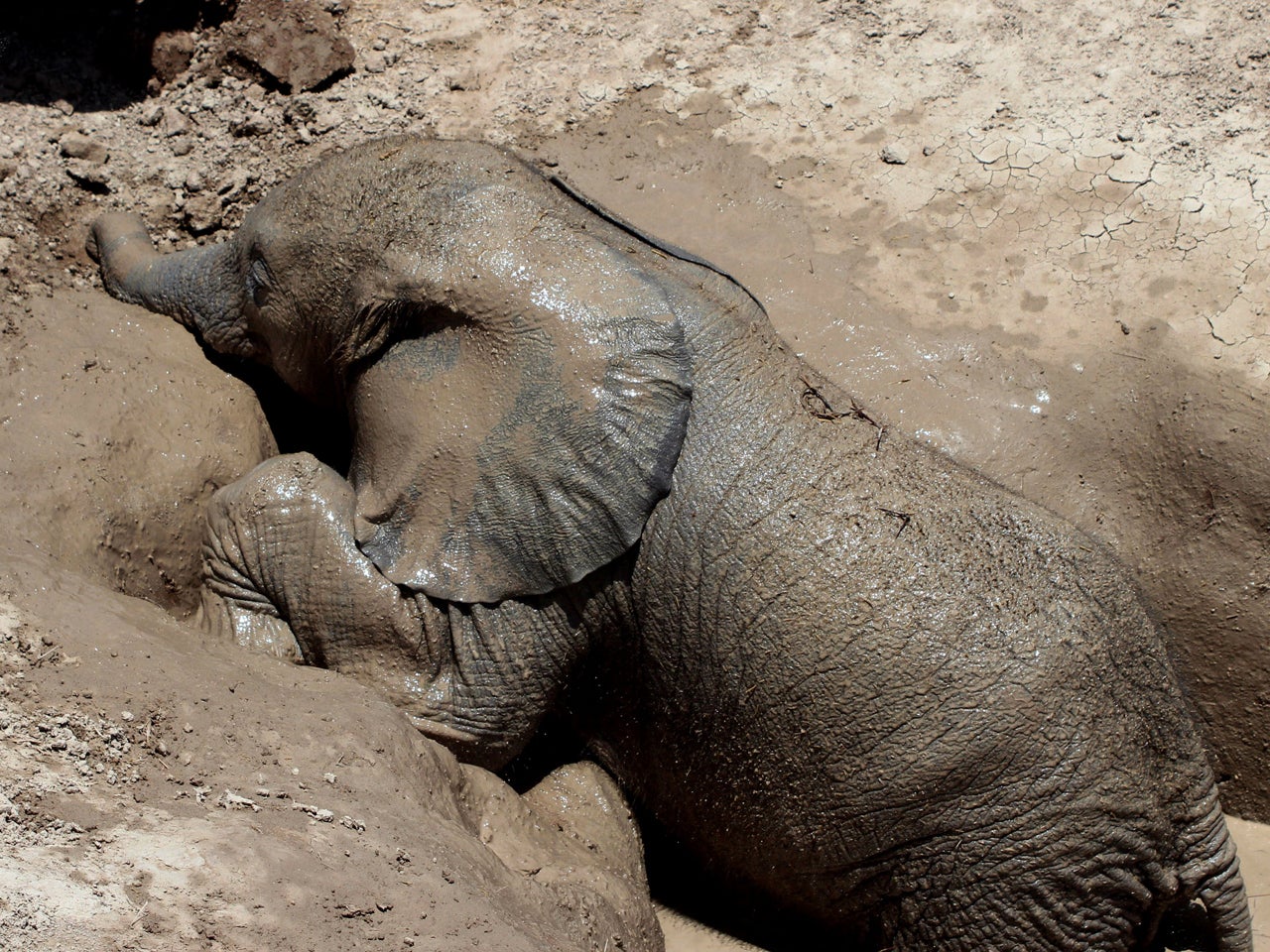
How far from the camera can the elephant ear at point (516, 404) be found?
3818 mm

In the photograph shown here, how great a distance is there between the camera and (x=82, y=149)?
5.43 meters

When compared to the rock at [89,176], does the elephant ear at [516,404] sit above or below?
above

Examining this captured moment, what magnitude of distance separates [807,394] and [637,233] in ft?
2.54

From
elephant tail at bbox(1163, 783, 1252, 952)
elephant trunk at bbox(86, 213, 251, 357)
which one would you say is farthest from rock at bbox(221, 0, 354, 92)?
elephant tail at bbox(1163, 783, 1252, 952)

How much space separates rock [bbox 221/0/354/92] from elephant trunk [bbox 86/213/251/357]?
1.18 metres

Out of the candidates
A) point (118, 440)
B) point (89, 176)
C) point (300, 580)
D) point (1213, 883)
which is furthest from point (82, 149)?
point (1213, 883)

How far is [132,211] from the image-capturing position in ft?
17.8

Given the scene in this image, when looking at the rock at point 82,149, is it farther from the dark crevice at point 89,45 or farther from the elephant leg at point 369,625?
the elephant leg at point 369,625

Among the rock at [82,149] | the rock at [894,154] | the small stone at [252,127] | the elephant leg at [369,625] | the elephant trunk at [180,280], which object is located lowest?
the elephant leg at [369,625]

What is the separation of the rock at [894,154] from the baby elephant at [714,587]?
1861 mm

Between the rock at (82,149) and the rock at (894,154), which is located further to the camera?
the rock at (894,154)

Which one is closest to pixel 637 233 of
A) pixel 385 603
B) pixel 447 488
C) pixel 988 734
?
pixel 447 488

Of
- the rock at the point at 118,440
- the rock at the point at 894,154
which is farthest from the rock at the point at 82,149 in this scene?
the rock at the point at 894,154

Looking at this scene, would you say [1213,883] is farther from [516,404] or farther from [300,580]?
[300,580]
